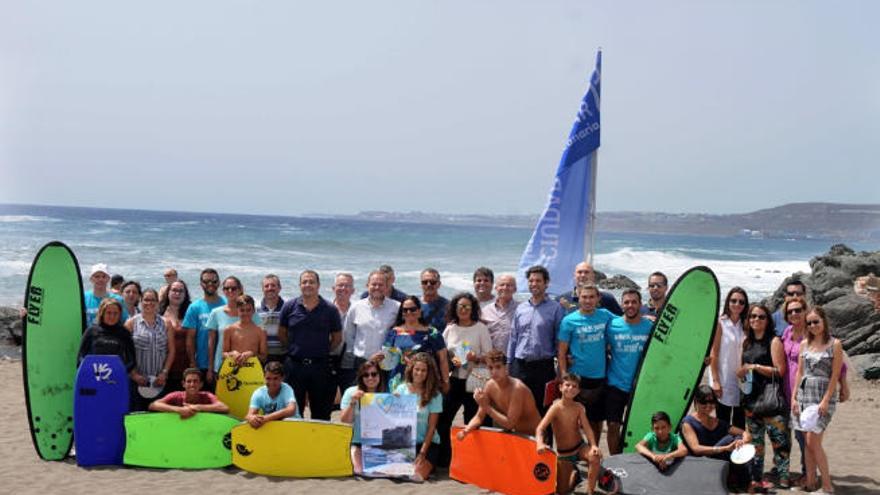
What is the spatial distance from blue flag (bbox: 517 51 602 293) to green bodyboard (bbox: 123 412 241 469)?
11.9ft

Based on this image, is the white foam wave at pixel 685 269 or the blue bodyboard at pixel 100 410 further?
the white foam wave at pixel 685 269

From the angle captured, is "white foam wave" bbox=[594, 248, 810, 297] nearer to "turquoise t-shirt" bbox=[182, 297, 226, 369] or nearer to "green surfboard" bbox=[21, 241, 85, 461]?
"turquoise t-shirt" bbox=[182, 297, 226, 369]

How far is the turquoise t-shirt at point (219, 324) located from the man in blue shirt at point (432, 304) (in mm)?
1330

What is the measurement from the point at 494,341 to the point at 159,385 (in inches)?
102

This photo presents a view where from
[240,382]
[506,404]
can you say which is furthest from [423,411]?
[240,382]

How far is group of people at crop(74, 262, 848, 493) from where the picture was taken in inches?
226

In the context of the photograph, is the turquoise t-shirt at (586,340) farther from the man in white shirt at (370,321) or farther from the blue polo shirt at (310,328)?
the blue polo shirt at (310,328)

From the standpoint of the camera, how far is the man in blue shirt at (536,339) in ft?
19.9

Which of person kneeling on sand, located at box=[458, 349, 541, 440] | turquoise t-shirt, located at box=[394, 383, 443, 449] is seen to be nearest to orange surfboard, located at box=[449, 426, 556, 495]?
person kneeling on sand, located at box=[458, 349, 541, 440]

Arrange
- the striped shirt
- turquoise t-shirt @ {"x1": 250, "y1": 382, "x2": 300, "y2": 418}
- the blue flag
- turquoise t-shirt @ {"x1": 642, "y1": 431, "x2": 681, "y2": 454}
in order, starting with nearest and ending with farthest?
turquoise t-shirt @ {"x1": 642, "y1": 431, "x2": 681, "y2": 454} → turquoise t-shirt @ {"x1": 250, "y1": 382, "x2": 300, "y2": 418} → the striped shirt → the blue flag

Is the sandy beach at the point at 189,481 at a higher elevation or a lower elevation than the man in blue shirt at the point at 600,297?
lower

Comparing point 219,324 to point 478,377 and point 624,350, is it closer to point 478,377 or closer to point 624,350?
point 478,377

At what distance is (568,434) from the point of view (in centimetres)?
567

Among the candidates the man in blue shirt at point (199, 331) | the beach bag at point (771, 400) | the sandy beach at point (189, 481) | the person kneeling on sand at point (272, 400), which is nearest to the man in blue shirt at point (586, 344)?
the sandy beach at point (189, 481)
